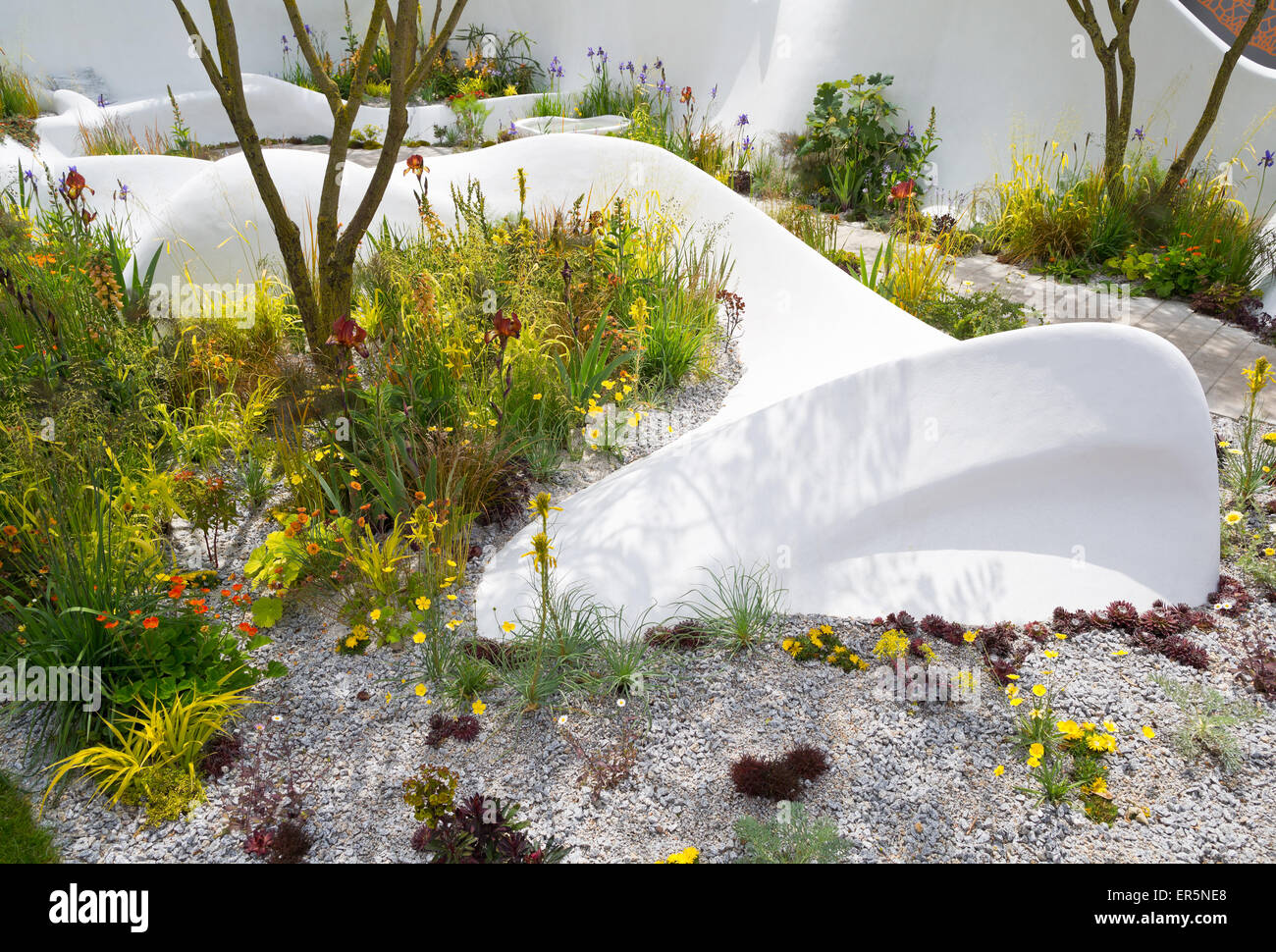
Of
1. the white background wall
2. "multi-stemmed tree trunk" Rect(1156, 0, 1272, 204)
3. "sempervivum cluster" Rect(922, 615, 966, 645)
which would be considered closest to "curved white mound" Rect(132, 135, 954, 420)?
"sempervivum cluster" Rect(922, 615, 966, 645)

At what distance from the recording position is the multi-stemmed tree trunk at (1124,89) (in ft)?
16.0

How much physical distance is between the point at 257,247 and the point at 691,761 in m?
3.38

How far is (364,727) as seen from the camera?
2.26 m

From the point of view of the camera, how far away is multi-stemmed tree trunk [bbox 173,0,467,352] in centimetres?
309

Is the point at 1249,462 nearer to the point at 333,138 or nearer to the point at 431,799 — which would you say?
the point at 431,799

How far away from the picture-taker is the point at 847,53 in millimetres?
6707

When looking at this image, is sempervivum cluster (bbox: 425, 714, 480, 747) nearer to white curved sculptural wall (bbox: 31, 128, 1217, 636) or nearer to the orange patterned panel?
white curved sculptural wall (bbox: 31, 128, 1217, 636)

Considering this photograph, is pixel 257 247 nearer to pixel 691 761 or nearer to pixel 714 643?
pixel 714 643

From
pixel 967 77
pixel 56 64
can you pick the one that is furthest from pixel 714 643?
pixel 56 64

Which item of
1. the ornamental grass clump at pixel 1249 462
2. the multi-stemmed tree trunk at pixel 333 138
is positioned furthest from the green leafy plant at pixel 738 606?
→ the ornamental grass clump at pixel 1249 462

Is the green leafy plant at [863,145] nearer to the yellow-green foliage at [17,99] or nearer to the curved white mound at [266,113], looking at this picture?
the curved white mound at [266,113]

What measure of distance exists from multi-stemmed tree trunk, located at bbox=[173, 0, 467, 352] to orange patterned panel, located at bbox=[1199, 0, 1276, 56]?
5.02m

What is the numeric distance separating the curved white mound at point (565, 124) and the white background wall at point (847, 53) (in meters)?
0.83

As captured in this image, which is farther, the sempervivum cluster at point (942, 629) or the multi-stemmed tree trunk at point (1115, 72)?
the multi-stemmed tree trunk at point (1115, 72)
